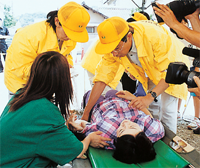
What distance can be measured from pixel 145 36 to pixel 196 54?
0.63m

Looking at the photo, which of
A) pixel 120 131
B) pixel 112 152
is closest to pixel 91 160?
pixel 112 152

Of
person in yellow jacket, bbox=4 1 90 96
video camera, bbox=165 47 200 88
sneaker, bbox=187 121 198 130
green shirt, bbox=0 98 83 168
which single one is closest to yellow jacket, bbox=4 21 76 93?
person in yellow jacket, bbox=4 1 90 96

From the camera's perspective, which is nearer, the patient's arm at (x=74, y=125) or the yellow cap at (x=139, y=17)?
the patient's arm at (x=74, y=125)

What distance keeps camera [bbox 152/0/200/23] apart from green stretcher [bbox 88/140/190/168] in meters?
0.96

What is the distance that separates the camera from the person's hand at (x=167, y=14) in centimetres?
111

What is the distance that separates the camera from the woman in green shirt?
941 mm

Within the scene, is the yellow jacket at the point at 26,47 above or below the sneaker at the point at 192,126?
above

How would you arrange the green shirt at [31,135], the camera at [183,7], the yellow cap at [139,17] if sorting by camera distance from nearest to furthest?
the green shirt at [31,135] < the camera at [183,7] < the yellow cap at [139,17]

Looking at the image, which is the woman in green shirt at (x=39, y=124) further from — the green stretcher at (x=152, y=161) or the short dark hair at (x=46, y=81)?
the green stretcher at (x=152, y=161)

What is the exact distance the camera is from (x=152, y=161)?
4.43 ft

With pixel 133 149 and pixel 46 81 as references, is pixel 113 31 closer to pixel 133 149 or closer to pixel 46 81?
pixel 46 81

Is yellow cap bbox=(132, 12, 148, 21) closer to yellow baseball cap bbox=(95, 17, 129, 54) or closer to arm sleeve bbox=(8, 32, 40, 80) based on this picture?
yellow baseball cap bbox=(95, 17, 129, 54)

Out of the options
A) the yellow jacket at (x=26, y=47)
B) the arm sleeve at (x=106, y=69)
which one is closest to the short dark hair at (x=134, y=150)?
the arm sleeve at (x=106, y=69)

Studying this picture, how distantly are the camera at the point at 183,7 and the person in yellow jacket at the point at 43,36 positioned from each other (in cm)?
72
